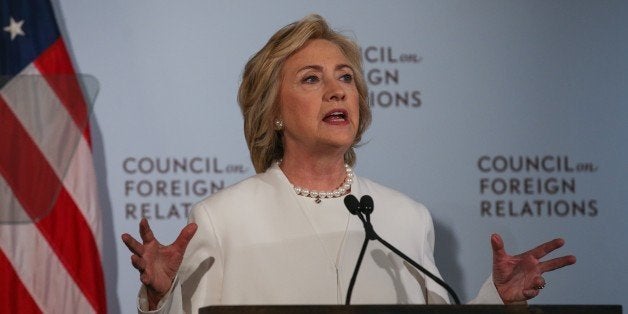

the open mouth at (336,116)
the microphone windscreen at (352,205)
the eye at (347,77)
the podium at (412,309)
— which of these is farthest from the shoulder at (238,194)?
the podium at (412,309)

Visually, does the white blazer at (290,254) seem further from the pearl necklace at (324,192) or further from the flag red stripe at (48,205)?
the flag red stripe at (48,205)

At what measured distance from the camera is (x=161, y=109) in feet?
11.9

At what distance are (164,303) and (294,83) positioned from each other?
0.80m

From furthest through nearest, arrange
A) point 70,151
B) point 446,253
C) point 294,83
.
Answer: point 446,253
point 70,151
point 294,83

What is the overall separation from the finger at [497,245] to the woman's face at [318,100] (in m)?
0.53

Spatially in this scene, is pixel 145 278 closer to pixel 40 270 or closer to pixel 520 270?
pixel 520 270

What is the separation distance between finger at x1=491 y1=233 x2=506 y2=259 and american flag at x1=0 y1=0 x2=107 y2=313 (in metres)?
1.68

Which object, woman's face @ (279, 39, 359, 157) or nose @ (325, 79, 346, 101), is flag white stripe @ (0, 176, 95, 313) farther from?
nose @ (325, 79, 346, 101)

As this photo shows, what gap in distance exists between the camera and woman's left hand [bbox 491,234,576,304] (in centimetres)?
231

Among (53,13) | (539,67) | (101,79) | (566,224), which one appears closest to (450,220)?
(566,224)

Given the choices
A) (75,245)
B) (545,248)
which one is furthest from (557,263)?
(75,245)

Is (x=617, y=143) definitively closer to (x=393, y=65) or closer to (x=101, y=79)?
(x=393, y=65)

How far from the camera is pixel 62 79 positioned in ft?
11.7

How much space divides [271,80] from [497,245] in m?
0.86
